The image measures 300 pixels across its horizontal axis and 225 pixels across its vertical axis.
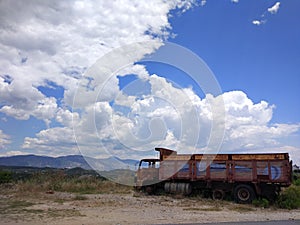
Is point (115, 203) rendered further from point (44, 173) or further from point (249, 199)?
point (44, 173)

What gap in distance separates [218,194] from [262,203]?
2.61 metres

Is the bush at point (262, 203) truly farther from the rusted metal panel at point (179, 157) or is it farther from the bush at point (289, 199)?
the rusted metal panel at point (179, 157)

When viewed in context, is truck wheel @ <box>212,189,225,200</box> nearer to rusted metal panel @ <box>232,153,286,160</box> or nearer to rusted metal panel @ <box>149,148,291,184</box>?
rusted metal panel @ <box>149,148,291,184</box>

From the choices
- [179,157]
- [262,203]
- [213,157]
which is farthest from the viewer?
[179,157]

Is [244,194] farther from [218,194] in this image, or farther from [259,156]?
[259,156]

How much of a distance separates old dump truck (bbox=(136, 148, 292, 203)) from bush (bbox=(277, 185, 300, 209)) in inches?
18.4

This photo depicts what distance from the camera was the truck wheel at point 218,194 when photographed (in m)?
18.3

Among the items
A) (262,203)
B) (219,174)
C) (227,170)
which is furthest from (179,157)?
(262,203)

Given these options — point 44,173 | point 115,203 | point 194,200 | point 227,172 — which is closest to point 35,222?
point 115,203

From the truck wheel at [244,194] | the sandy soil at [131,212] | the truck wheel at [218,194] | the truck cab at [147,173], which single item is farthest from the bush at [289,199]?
the truck cab at [147,173]

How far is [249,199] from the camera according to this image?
1741cm

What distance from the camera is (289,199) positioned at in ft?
55.1

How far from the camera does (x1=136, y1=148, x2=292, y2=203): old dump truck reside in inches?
679

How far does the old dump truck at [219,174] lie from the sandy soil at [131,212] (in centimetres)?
111
